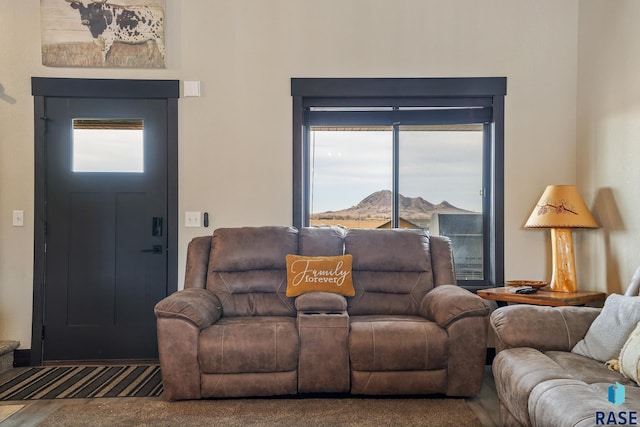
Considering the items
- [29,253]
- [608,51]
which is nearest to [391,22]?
[608,51]

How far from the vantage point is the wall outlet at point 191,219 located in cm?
372

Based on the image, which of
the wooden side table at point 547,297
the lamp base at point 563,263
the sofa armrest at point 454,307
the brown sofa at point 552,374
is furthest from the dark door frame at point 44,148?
the lamp base at point 563,263

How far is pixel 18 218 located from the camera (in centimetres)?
364

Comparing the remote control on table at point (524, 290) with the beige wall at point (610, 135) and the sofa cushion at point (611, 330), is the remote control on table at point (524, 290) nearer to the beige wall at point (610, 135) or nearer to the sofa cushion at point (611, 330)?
the beige wall at point (610, 135)

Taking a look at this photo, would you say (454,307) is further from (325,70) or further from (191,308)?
(325,70)

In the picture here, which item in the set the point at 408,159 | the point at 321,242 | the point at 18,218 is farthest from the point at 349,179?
the point at 18,218

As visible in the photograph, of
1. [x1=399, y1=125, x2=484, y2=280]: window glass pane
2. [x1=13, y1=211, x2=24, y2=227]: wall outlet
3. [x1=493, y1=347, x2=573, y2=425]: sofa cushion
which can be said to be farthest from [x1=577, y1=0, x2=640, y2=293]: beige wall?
[x1=13, y1=211, x2=24, y2=227]: wall outlet

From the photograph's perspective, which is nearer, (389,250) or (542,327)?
(542,327)

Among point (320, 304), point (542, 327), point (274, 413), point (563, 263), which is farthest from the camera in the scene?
point (563, 263)

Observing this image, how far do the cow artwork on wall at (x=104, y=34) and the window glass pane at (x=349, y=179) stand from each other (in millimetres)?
1451

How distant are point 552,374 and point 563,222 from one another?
161cm

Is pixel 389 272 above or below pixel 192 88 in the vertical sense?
below

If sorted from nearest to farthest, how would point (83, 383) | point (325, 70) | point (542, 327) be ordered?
point (542, 327)
point (83, 383)
point (325, 70)

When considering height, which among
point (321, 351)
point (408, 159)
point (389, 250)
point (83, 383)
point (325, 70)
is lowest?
point (83, 383)
